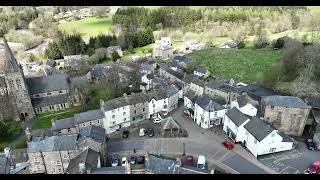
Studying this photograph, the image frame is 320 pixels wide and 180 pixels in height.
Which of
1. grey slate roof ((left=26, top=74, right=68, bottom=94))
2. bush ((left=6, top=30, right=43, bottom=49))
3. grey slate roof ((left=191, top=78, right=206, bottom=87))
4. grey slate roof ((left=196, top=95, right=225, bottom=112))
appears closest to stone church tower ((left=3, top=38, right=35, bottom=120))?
grey slate roof ((left=26, top=74, right=68, bottom=94))

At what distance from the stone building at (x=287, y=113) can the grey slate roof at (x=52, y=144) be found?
844 inches

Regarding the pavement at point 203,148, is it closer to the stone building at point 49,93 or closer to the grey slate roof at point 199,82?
the grey slate roof at point 199,82

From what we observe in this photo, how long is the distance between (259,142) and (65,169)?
19.5m

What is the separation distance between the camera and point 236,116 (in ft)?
114

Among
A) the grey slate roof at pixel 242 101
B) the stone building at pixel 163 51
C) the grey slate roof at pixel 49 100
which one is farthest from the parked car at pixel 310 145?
the stone building at pixel 163 51

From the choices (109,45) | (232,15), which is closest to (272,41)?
(232,15)

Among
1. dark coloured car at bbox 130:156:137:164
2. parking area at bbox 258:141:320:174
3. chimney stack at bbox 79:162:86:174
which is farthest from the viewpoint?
dark coloured car at bbox 130:156:137:164

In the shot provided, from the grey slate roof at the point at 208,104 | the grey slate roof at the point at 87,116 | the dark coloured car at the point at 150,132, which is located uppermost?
the grey slate roof at the point at 208,104

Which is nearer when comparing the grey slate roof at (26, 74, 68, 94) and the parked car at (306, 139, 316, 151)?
the parked car at (306, 139, 316, 151)

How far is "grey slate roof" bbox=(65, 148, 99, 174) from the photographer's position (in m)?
28.1

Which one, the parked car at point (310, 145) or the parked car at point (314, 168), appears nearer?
the parked car at point (314, 168)

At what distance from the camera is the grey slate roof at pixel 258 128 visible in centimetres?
3173

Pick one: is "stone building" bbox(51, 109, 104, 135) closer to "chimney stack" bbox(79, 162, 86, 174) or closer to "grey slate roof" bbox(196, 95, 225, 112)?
"chimney stack" bbox(79, 162, 86, 174)

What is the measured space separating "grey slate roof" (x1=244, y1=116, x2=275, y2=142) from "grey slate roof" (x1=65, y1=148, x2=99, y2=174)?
52.1 feet
